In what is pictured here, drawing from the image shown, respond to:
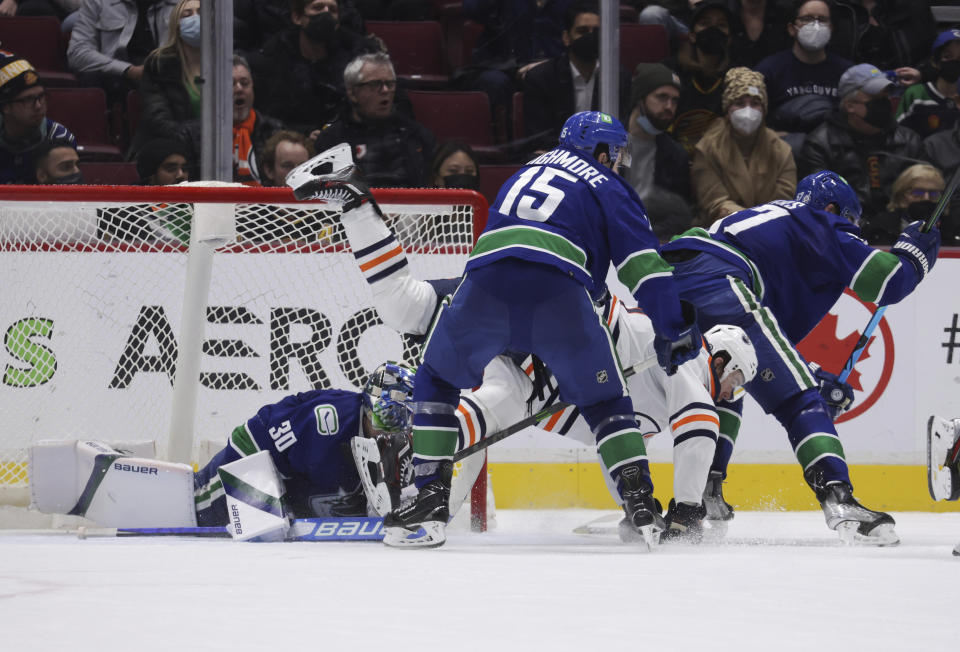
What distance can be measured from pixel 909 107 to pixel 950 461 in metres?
2.67

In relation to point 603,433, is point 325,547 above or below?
below

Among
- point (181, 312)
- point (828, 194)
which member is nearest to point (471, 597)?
point (828, 194)

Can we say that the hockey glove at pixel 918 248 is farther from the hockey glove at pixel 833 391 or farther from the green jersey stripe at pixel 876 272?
the hockey glove at pixel 833 391

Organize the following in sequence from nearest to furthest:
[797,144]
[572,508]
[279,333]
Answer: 1. [279,333]
2. [572,508]
3. [797,144]

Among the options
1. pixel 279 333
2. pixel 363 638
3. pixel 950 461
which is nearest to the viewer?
pixel 363 638

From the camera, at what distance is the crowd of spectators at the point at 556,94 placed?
16.0 ft

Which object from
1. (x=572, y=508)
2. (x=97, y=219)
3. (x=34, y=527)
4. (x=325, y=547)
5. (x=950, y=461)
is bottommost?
(x=572, y=508)

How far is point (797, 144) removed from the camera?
519 cm

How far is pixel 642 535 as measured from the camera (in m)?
3.24

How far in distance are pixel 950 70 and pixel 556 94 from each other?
5.50 feet

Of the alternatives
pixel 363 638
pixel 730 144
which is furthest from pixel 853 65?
pixel 363 638

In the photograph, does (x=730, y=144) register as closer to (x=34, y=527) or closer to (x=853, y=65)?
(x=853, y=65)

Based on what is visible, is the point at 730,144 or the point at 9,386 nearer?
the point at 9,386

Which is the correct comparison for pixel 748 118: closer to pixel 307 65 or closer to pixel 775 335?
pixel 775 335
